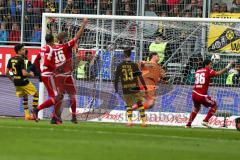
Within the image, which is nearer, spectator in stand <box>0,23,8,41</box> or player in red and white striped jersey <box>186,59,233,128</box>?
player in red and white striped jersey <box>186,59,233,128</box>

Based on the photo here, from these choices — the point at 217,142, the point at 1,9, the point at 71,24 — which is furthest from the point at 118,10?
the point at 217,142

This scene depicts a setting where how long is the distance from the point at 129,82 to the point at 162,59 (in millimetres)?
1948

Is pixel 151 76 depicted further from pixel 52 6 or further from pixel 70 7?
pixel 52 6

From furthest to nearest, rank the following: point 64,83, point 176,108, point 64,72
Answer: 1. point 176,108
2. point 64,72
3. point 64,83

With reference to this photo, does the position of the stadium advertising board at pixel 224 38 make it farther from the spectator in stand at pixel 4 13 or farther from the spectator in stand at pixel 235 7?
the spectator in stand at pixel 4 13

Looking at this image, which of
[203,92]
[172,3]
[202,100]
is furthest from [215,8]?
[202,100]

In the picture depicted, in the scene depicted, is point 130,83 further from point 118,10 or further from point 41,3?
point 41,3

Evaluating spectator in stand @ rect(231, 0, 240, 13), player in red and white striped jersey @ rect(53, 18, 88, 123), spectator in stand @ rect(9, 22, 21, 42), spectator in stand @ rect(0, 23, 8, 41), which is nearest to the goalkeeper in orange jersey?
player in red and white striped jersey @ rect(53, 18, 88, 123)

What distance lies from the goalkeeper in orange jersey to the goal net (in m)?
0.24

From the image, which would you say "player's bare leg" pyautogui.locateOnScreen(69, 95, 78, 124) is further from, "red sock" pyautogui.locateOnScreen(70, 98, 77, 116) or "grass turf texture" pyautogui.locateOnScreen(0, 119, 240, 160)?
"grass turf texture" pyautogui.locateOnScreen(0, 119, 240, 160)

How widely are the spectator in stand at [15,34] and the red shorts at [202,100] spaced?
23.7ft

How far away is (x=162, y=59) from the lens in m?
20.8

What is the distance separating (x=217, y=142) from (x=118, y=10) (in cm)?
1127

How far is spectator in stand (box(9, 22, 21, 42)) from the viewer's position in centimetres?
2461
